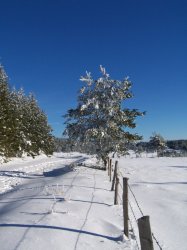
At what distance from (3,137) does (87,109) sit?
60.9 feet

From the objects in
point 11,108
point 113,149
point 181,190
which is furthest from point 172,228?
point 11,108

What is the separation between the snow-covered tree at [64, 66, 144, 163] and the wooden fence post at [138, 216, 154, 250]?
20810 millimetres

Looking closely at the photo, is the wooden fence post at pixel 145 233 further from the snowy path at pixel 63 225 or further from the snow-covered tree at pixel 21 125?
the snow-covered tree at pixel 21 125

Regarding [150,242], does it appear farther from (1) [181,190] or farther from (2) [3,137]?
(2) [3,137]

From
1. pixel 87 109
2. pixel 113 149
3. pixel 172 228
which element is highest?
pixel 87 109

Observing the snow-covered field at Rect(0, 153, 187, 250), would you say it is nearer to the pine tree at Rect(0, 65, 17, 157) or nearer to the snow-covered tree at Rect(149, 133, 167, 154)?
the pine tree at Rect(0, 65, 17, 157)

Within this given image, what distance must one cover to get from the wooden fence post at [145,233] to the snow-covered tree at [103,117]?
2081cm

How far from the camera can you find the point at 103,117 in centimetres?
2772

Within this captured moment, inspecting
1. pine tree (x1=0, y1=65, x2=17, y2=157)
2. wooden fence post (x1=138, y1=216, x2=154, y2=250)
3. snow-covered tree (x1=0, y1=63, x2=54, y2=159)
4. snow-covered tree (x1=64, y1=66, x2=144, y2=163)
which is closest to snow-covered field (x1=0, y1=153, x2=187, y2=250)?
wooden fence post (x1=138, y1=216, x2=154, y2=250)

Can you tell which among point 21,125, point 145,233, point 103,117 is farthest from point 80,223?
point 21,125

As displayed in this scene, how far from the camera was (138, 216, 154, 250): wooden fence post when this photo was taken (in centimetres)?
577

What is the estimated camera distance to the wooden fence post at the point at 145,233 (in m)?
5.77

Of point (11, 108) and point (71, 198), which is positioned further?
point (11, 108)

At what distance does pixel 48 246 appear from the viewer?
24.1ft
